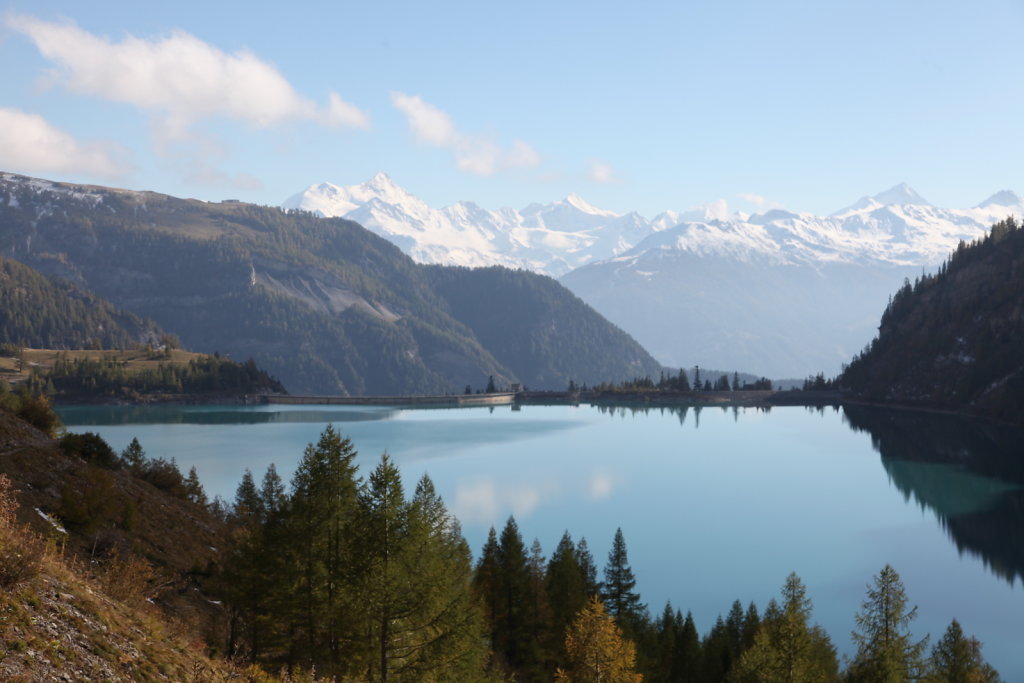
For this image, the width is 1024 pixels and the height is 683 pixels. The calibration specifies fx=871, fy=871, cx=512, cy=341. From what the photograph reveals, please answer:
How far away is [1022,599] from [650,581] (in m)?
36.3

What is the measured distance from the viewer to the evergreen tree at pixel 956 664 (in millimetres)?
51906

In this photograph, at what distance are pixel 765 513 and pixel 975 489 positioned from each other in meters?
41.7

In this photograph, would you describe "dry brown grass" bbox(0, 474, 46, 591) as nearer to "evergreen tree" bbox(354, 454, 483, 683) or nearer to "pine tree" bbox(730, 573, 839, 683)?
"evergreen tree" bbox(354, 454, 483, 683)

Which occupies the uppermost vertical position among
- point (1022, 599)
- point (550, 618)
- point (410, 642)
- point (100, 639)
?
point (100, 639)

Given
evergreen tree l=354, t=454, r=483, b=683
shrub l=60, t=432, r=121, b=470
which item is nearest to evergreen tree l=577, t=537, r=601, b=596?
shrub l=60, t=432, r=121, b=470

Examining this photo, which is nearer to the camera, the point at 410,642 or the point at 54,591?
the point at 54,591

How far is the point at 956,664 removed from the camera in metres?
53.5

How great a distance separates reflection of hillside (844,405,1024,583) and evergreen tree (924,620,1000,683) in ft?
145

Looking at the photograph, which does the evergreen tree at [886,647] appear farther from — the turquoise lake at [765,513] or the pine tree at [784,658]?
the turquoise lake at [765,513]

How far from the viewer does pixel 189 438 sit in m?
198

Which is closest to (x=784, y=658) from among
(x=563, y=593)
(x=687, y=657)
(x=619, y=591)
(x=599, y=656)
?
(x=599, y=656)

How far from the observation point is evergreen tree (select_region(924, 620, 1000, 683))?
170ft

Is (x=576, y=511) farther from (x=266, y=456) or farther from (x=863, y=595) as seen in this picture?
(x=266, y=456)

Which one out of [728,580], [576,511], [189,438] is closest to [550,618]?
[728,580]
